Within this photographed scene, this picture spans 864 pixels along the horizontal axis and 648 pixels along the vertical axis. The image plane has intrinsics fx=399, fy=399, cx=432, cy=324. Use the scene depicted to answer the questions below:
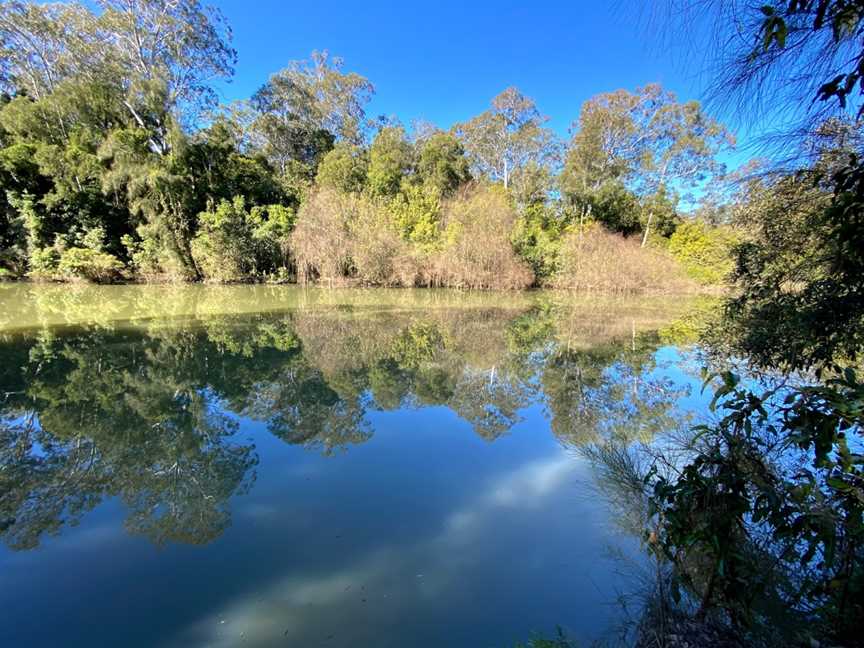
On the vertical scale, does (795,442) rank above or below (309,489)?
above

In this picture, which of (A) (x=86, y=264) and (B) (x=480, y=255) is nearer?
(A) (x=86, y=264)

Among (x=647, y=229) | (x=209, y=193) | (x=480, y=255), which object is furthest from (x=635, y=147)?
(x=209, y=193)

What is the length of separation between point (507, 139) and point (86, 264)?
67.1 feet

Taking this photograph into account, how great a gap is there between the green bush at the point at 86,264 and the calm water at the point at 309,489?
980cm

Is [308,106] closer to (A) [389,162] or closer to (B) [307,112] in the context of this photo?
(B) [307,112]

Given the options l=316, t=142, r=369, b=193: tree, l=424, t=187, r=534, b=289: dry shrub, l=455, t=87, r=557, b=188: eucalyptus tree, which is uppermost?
l=455, t=87, r=557, b=188: eucalyptus tree

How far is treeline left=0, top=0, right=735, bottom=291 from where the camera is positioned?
15414mm

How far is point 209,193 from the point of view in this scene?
1791cm

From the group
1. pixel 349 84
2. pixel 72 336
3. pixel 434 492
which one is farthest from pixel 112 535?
pixel 349 84

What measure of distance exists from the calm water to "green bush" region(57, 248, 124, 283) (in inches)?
386

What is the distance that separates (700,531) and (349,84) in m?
29.9

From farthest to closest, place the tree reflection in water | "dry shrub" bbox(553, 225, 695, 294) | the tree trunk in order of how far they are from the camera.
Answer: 1. the tree trunk
2. "dry shrub" bbox(553, 225, 695, 294)
3. the tree reflection in water

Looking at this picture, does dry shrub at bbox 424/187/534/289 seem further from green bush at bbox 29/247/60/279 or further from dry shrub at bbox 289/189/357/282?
green bush at bbox 29/247/60/279

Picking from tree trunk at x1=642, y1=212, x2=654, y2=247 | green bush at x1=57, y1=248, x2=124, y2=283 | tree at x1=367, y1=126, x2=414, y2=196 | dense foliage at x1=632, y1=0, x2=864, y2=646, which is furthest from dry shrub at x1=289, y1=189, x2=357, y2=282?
tree trunk at x1=642, y1=212, x2=654, y2=247
